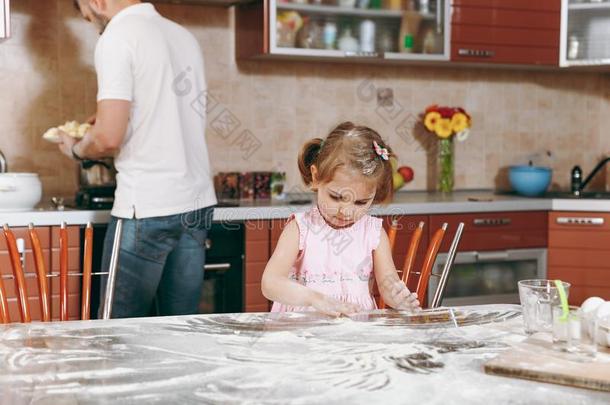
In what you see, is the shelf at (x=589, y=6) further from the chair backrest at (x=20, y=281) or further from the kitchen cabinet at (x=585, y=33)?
the chair backrest at (x=20, y=281)

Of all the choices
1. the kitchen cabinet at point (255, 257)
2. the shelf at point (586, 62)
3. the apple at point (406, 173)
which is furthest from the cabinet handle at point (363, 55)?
the shelf at point (586, 62)

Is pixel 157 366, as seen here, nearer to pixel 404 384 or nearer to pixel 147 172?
pixel 404 384

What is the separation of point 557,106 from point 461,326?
303 cm

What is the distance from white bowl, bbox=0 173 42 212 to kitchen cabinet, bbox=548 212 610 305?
2.18 m

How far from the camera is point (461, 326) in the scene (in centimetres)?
157

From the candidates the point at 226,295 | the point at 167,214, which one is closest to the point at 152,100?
the point at 167,214

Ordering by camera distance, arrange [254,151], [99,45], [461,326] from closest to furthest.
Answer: [461,326] → [99,45] → [254,151]

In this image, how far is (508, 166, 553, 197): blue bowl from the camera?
3.85 meters

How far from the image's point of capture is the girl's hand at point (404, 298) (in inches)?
68.6

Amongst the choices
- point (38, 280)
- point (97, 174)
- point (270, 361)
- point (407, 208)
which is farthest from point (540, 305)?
point (97, 174)

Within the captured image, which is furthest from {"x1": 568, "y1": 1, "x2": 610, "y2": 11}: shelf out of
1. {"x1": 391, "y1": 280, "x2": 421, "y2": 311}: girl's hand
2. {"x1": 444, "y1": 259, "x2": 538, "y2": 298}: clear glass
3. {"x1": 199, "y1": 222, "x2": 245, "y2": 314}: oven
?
{"x1": 391, "y1": 280, "x2": 421, "y2": 311}: girl's hand

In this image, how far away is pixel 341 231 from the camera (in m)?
2.13

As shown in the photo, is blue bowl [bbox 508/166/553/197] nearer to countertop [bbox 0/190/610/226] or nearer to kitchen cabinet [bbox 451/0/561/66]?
countertop [bbox 0/190/610/226]

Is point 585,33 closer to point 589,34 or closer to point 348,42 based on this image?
point 589,34
